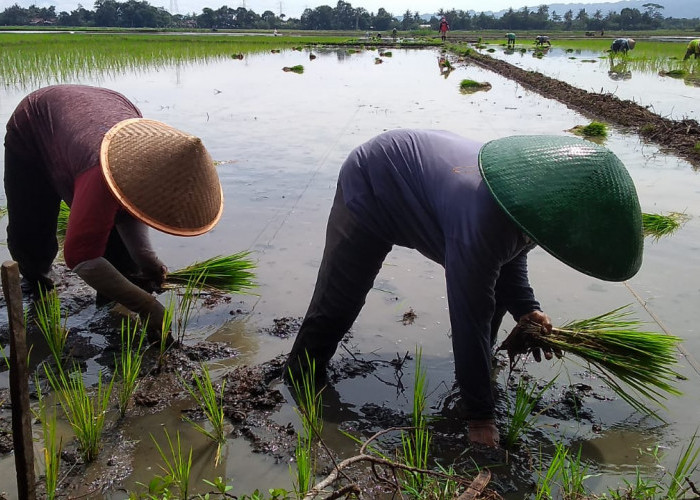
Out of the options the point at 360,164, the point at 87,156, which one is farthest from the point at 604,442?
the point at 87,156

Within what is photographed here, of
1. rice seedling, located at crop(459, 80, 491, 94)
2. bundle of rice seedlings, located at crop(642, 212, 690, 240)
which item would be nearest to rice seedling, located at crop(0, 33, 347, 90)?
rice seedling, located at crop(459, 80, 491, 94)

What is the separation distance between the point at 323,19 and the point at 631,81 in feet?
202

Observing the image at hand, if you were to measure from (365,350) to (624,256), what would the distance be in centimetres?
152

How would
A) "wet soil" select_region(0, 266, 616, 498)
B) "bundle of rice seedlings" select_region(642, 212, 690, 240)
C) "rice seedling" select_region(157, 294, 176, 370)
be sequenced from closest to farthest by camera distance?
"wet soil" select_region(0, 266, 616, 498) < "rice seedling" select_region(157, 294, 176, 370) < "bundle of rice seedlings" select_region(642, 212, 690, 240)

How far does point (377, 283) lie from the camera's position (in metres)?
3.76

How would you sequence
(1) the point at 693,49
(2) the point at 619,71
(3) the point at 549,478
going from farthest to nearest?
1. (1) the point at 693,49
2. (2) the point at 619,71
3. (3) the point at 549,478

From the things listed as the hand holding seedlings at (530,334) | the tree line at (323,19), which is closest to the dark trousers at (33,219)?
the hand holding seedlings at (530,334)

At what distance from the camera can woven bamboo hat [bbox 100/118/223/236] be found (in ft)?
7.30

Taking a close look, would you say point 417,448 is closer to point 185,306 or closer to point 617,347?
point 617,347

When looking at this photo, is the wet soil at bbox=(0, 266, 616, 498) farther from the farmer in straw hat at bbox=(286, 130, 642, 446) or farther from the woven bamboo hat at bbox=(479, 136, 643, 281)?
the woven bamboo hat at bbox=(479, 136, 643, 281)

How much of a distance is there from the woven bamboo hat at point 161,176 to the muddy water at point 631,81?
28.4 ft

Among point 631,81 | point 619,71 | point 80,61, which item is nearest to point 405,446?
point 631,81

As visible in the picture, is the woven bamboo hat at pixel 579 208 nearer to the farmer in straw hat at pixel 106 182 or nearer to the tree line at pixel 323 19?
the farmer in straw hat at pixel 106 182

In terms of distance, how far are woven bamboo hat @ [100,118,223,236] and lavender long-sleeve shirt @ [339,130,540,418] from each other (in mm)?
538
